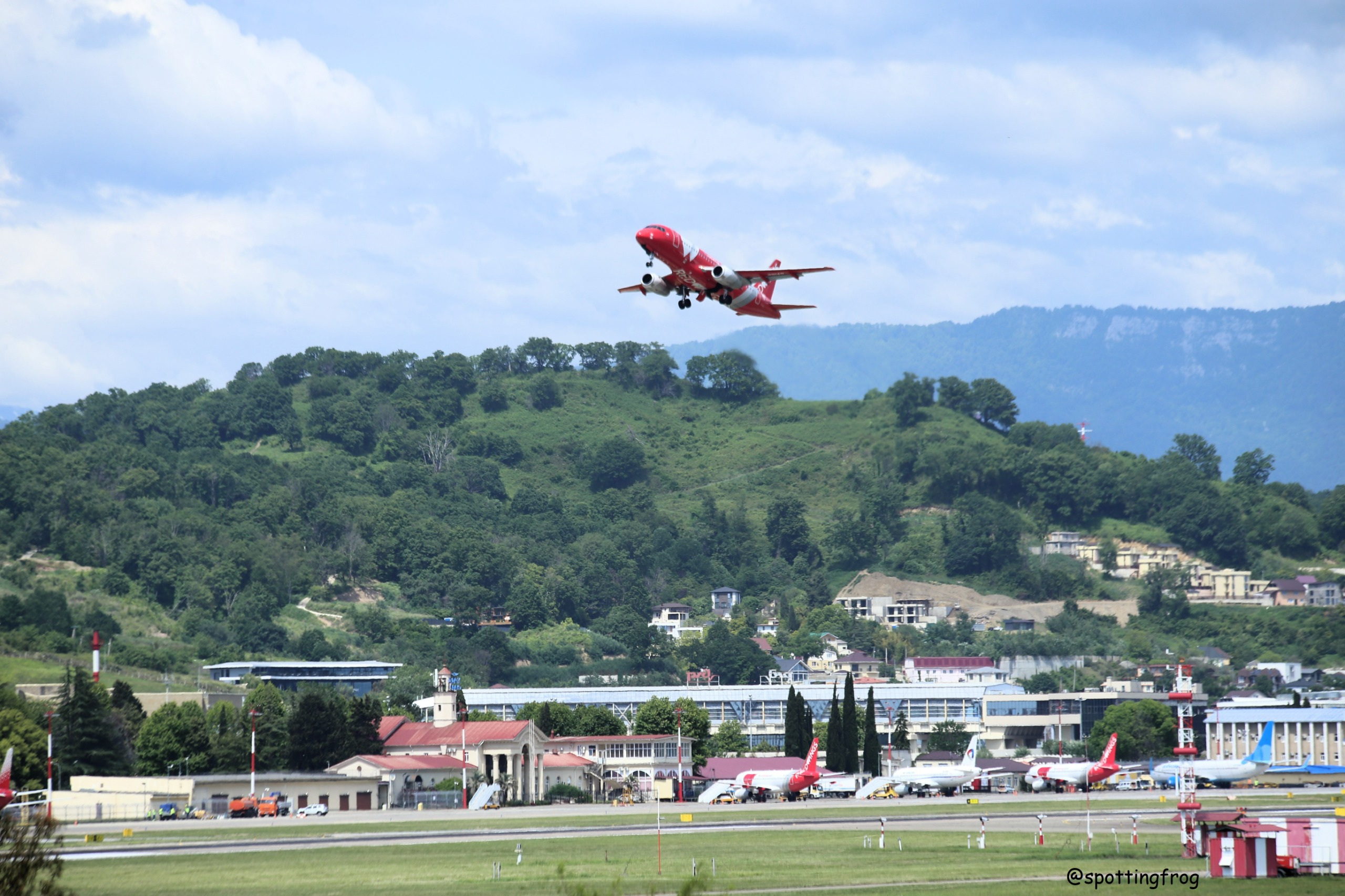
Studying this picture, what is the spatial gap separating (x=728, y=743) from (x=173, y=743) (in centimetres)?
6332

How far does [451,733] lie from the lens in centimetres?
14888

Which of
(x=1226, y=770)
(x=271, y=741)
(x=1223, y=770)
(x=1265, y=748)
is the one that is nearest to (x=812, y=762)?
(x=1223, y=770)

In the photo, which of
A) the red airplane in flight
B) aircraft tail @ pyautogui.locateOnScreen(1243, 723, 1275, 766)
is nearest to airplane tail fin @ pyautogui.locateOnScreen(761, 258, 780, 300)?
the red airplane in flight

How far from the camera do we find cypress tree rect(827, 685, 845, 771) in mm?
149500

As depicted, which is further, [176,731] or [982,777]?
[982,777]

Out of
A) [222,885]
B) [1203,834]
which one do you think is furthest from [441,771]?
[1203,834]

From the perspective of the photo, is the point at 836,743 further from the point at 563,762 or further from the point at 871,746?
the point at 563,762

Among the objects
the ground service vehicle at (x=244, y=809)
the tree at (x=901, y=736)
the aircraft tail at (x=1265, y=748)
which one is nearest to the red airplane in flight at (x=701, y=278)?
the ground service vehicle at (x=244, y=809)

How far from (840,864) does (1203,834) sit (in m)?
15.8

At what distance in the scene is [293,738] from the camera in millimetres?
137375

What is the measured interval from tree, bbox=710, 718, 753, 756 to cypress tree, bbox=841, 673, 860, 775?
1983cm

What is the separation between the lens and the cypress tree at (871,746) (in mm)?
155750

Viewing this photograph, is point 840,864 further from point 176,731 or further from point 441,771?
point 176,731

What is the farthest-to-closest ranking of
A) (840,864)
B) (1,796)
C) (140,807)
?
(140,807) < (1,796) < (840,864)
